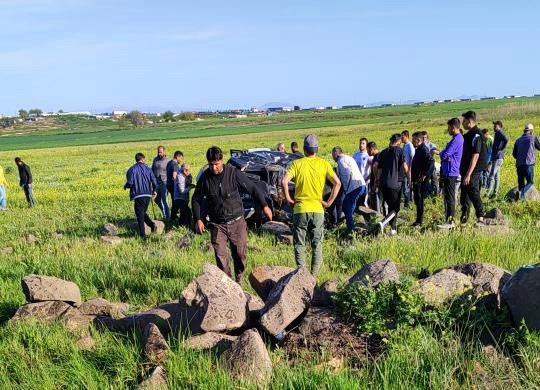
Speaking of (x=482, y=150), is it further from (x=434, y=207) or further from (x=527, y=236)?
(x=434, y=207)

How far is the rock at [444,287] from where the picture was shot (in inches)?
178

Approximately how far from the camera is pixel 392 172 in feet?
30.6

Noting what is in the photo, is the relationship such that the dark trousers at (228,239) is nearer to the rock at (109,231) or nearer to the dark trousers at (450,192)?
the dark trousers at (450,192)

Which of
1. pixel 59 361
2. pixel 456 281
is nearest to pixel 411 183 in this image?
pixel 456 281

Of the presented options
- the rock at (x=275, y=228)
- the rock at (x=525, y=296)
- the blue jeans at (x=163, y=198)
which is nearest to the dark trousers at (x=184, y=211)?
the blue jeans at (x=163, y=198)

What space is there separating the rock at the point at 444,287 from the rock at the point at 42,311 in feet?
12.8

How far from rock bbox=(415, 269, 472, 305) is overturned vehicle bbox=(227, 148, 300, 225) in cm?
599

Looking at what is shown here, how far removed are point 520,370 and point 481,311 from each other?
72 centimetres

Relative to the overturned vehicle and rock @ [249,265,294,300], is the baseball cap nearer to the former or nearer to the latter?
rock @ [249,265,294,300]

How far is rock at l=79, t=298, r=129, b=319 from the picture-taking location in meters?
5.93

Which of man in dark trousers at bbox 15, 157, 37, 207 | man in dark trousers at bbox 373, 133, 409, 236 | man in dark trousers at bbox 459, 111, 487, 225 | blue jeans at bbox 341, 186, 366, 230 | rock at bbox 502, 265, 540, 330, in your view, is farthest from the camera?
man in dark trousers at bbox 15, 157, 37, 207

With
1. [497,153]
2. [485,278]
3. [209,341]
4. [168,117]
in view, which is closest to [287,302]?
[209,341]


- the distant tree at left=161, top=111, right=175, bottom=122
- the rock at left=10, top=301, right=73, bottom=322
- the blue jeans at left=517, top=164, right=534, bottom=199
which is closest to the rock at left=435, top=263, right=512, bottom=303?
the rock at left=10, top=301, right=73, bottom=322

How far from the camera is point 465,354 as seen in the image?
4.08m
